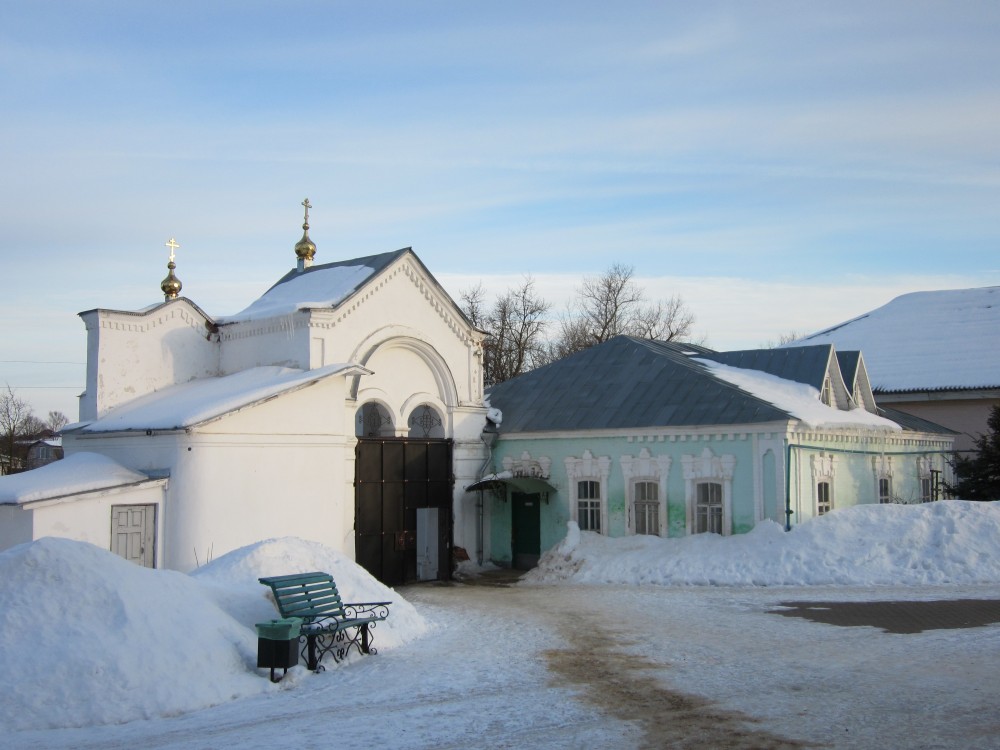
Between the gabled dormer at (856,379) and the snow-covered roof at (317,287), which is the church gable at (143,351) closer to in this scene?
the snow-covered roof at (317,287)

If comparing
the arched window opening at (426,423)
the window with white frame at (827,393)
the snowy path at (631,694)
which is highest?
the window with white frame at (827,393)

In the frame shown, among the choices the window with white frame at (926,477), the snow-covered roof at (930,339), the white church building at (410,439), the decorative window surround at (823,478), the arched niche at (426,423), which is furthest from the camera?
the snow-covered roof at (930,339)

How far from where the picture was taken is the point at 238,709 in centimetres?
966

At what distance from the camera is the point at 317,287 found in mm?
23531

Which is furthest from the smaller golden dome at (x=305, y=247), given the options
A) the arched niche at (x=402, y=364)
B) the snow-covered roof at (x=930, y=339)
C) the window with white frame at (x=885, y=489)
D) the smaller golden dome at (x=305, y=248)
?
the snow-covered roof at (x=930, y=339)

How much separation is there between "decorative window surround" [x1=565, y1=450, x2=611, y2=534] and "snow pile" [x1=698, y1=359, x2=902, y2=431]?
11.0 ft

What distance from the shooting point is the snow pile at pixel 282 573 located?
12102 mm

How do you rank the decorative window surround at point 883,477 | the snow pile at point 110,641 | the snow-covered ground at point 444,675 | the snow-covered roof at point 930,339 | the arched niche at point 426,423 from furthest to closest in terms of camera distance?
the snow-covered roof at point 930,339 → the decorative window surround at point 883,477 → the arched niche at point 426,423 → the snow pile at point 110,641 → the snow-covered ground at point 444,675

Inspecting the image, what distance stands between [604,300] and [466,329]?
3051 centimetres

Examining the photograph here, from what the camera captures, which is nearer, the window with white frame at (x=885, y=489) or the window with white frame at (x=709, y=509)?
the window with white frame at (x=709, y=509)

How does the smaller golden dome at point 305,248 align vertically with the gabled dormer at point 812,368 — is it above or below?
above

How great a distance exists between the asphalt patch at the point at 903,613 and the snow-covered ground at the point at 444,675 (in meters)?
0.44

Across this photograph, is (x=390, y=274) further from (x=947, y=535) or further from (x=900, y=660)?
(x=900, y=660)

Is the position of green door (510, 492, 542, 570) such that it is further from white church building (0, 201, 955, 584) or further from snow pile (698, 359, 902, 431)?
snow pile (698, 359, 902, 431)
